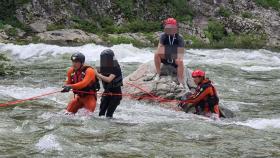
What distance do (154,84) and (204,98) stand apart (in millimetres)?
1917

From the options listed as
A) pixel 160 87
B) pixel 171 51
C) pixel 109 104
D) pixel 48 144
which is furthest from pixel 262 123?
pixel 48 144

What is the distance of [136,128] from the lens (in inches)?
378

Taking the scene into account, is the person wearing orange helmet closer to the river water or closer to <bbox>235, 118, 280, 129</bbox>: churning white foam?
the river water

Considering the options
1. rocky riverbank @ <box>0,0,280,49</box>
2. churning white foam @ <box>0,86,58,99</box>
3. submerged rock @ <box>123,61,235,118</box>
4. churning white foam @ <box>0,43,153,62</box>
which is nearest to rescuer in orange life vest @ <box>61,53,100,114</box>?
submerged rock @ <box>123,61,235,118</box>

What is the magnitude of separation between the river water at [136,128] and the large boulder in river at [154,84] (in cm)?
40

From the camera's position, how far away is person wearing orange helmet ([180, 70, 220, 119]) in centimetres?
1109

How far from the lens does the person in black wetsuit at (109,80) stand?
32.7ft

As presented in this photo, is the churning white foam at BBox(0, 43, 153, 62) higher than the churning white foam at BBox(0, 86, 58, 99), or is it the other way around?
the churning white foam at BBox(0, 86, 58, 99)

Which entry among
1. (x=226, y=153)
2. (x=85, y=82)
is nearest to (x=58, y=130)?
(x=85, y=82)

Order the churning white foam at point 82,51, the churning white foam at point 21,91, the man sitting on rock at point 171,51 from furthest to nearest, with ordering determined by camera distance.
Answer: the churning white foam at point 82,51 < the churning white foam at point 21,91 < the man sitting on rock at point 171,51

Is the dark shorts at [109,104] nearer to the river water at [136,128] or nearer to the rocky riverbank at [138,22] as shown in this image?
the river water at [136,128]

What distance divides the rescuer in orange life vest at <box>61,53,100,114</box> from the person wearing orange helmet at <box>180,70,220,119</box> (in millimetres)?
2267

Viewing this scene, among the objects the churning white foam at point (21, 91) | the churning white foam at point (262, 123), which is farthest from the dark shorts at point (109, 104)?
the churning white foam at point (21, 91)

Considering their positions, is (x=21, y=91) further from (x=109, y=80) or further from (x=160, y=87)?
(x=109, y=80)
